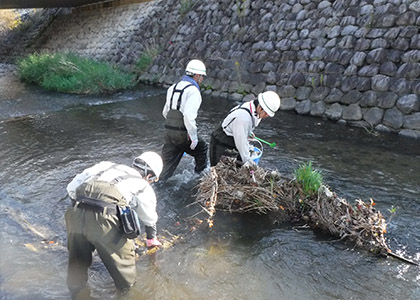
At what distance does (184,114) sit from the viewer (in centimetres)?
555

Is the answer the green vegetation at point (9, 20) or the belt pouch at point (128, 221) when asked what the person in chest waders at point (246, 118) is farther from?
the green vegetation at point (9, 20)

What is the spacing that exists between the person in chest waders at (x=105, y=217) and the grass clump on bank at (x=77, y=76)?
39.8 ft

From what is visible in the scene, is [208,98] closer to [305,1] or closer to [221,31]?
→ [221,31]

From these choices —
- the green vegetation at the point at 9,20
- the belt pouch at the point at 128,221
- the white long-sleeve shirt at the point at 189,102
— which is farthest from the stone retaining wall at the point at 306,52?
the green vegetation at the point at 9,20

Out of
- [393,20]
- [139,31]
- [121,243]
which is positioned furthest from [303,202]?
[139,31]

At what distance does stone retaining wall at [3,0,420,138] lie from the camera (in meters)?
9.02

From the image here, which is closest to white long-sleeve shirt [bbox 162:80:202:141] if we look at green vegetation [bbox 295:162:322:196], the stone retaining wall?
green vegetation [bbox 295:162:322:196]

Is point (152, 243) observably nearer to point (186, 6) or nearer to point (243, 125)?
point (243, 125)

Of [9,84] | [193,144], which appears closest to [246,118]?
[193,144]

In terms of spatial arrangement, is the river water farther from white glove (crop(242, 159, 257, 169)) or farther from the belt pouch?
the belt pouch

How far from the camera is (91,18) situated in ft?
74.9

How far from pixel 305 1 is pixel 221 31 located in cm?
372

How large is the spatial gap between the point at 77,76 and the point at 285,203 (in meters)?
12.6

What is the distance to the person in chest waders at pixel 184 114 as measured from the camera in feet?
18.1
